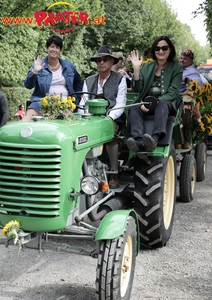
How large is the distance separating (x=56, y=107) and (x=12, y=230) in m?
1.23

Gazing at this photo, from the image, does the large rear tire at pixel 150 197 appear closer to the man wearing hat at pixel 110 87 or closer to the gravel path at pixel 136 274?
the gravel path at pixel 136 274

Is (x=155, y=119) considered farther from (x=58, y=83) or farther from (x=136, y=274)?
(x=136, y=274)

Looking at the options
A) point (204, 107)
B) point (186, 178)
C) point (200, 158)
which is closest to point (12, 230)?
point (186, 178)

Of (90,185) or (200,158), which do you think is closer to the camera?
(90,185)

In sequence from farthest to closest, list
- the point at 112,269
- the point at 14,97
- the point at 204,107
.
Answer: the point at 14,97 < the point at 204,107 < the point at 112,269

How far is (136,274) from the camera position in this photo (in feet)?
15.9

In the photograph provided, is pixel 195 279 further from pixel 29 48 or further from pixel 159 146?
pixel 29 48

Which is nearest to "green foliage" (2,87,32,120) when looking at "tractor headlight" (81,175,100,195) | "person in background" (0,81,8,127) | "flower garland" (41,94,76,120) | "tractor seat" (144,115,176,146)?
"person in background" (0,81,8,127)

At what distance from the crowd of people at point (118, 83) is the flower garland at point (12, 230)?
157cm

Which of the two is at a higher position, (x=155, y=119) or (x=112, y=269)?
(x=155, y=119)

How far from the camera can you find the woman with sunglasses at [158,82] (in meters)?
5.32

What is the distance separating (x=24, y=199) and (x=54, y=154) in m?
0.43

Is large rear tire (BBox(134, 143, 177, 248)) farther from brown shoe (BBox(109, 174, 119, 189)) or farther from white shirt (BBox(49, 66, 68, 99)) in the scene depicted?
white shirt (BBox(49, 66, 68, 99))

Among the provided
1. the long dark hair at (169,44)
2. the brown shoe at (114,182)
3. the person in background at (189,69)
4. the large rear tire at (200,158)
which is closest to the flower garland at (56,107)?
the brown shoe at (114,182)
